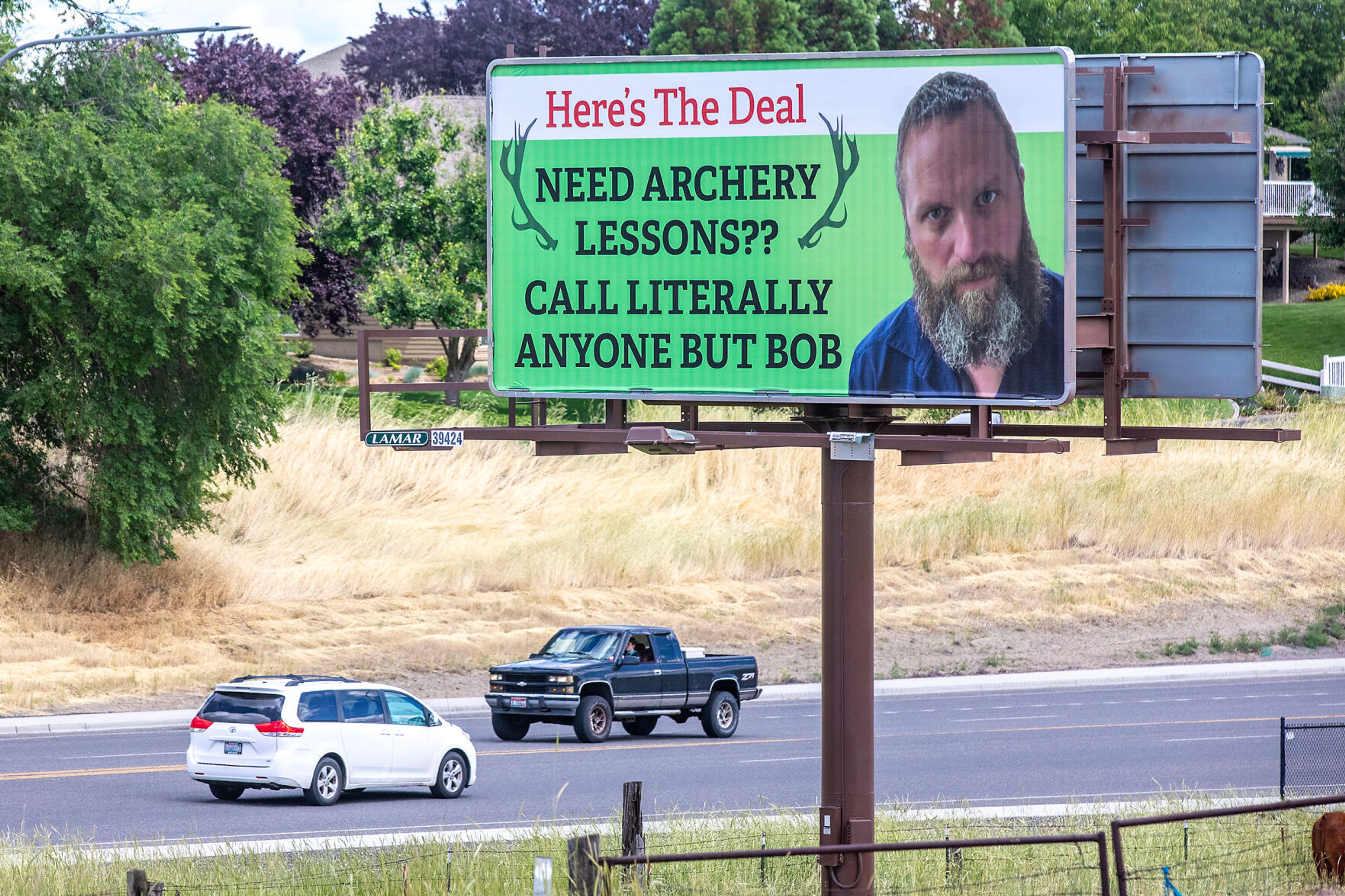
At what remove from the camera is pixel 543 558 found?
32562 mm

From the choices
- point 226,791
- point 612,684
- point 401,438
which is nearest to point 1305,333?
point 612,684

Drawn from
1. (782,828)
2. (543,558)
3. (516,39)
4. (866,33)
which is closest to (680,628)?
(543,558)

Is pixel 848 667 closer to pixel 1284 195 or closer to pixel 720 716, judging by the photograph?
pixel 720 716

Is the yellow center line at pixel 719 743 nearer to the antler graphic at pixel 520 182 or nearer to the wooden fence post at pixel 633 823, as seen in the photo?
the wooden fence post at pixel 633 823

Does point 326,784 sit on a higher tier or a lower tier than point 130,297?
lower

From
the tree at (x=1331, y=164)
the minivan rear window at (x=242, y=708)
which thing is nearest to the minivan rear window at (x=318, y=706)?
the minivan rear window at (x=242, y=708)

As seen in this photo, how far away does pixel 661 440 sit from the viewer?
8.68 metres

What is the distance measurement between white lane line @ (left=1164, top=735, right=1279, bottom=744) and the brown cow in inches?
423

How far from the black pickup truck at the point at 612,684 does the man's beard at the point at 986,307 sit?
1172cm

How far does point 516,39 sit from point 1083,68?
3086 inches

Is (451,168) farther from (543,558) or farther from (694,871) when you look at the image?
(694,871)

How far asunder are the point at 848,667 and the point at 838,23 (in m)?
72.5

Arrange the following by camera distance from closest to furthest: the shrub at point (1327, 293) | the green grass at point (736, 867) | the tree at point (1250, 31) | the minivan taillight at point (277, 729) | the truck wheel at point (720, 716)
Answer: the green grass at point (736, 867), the minivan taillight at point (277, 729), the truck wheel at point (720, 716), the shrub at point (1327, 293), the tree at point (1250, 31)

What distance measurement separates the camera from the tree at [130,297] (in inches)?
1028
